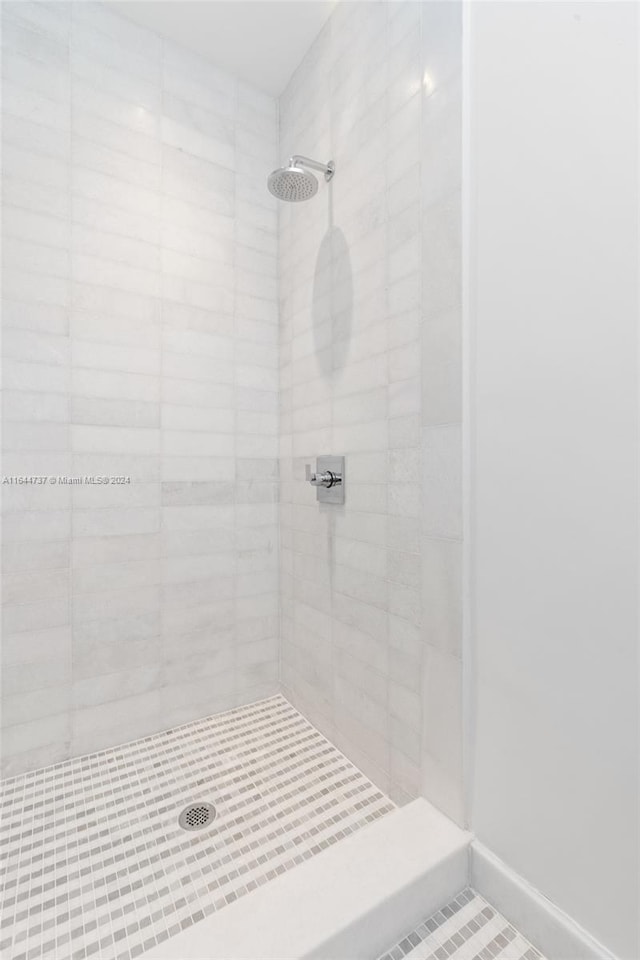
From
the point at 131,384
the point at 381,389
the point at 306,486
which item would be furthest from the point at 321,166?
the point at 306,486

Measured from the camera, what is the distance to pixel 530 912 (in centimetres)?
93

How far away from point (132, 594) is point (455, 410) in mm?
1256

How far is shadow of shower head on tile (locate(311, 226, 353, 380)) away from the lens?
1460mm

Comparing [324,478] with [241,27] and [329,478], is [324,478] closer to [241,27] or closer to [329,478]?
[329,478]

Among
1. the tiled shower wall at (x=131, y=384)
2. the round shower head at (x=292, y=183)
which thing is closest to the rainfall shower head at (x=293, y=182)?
the round shower head at (x=292, y=183)

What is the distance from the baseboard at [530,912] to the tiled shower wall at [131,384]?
3.38ft

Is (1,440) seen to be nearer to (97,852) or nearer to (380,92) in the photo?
(97,852)

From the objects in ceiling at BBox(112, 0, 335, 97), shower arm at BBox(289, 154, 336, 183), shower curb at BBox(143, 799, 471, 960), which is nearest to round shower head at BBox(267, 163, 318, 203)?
shower arm at BBox(289, 154, 336, 183)

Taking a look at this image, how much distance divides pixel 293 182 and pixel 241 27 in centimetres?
78

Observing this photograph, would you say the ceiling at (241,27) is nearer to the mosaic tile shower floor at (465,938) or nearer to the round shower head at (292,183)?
the round shower head at (292,183)

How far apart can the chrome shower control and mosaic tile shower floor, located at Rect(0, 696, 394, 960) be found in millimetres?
863

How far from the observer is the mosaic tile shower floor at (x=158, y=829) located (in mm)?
955

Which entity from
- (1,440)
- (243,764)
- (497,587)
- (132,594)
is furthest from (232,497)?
(497,587)

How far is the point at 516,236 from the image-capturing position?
945mm
